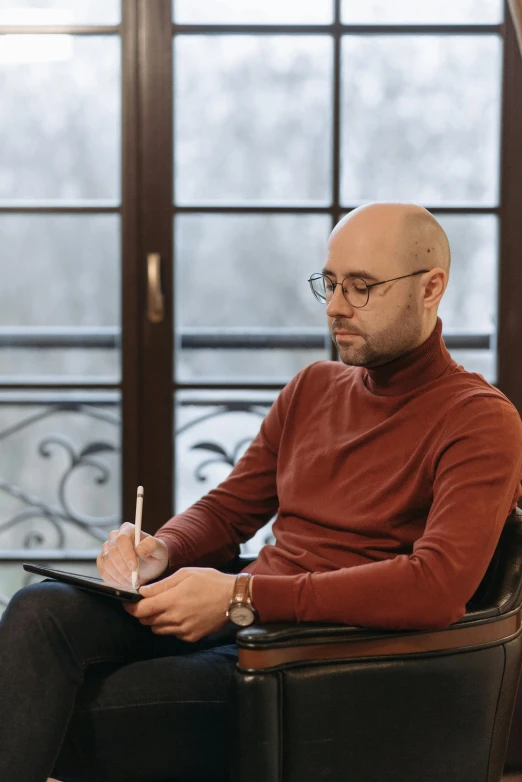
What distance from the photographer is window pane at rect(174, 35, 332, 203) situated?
253 cm

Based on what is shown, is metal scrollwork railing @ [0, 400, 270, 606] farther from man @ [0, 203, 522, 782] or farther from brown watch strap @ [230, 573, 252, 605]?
brown watch strap @ [230, 573, 252, 605]

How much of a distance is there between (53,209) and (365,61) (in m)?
0.93

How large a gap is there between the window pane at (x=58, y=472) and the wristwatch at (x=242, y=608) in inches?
45.5

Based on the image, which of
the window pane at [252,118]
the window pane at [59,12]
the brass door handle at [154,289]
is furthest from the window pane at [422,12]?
the brass door handle at [154,289]

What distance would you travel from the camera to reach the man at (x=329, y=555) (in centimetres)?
146

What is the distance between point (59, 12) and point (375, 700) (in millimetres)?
1977

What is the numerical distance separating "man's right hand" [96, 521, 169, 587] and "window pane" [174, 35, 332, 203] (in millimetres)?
1121

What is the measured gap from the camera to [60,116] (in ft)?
8.43

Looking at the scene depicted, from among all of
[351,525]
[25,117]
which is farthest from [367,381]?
[25,117]

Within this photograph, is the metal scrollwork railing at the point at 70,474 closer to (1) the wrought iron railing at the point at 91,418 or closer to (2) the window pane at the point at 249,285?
(1) the wrought iron railing at the point at 91,418

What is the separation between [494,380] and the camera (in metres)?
2.57

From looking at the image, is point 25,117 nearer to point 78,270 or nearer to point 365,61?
point 78,270

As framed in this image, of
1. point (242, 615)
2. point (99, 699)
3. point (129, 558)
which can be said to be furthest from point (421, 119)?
point (99, 699)

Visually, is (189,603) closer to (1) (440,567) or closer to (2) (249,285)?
(1) (440,567)
